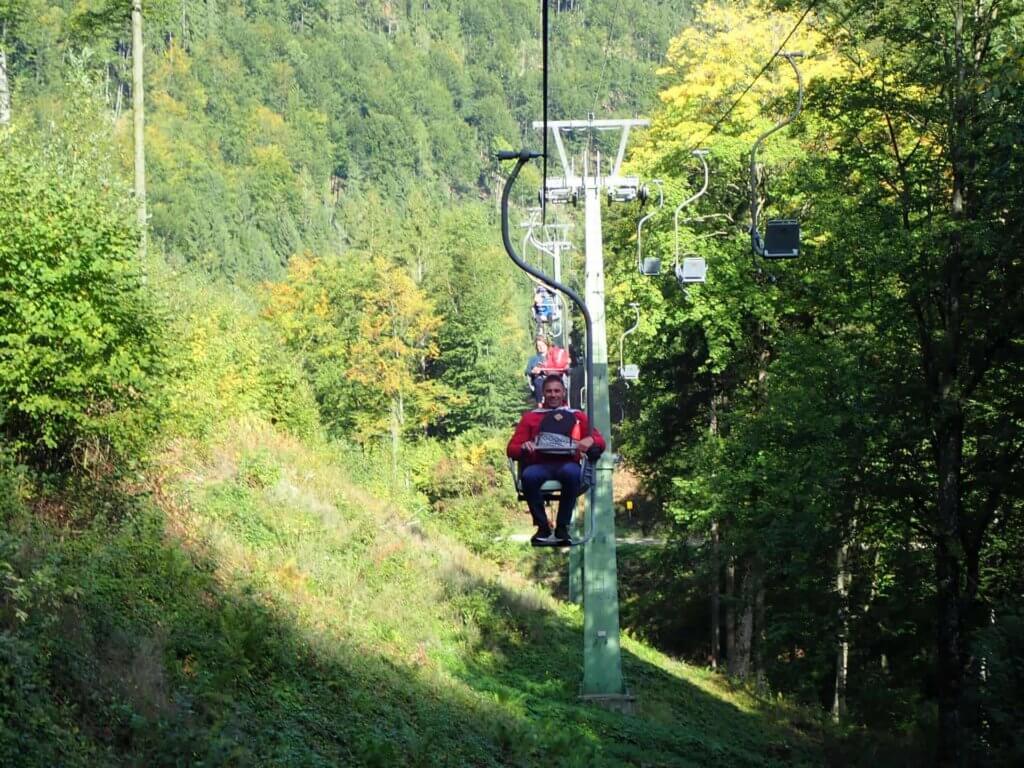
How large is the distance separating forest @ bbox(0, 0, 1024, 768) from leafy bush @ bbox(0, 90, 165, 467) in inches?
1.9

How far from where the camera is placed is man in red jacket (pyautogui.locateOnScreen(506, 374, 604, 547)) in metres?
13.0

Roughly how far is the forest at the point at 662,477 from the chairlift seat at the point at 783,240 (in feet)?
7.03

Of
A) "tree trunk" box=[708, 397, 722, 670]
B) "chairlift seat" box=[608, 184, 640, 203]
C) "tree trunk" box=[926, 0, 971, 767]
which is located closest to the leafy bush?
"tree trunk" box=[926, 0, 971, 767]

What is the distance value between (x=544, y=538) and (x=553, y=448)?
1.11 meters

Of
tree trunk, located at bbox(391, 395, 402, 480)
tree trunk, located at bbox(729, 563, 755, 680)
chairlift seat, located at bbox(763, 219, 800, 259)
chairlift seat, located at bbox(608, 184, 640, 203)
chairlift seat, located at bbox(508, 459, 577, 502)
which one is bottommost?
tree trunk, located at bbox(729, 563, 755, 680)

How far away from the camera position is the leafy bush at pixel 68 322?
45.4 feet

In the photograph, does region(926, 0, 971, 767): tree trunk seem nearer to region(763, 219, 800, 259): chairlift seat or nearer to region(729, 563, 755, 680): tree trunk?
region(763, 219, 800, 259): chairlift seat

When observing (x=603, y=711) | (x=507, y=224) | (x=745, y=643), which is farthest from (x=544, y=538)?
(x=745, y=643)

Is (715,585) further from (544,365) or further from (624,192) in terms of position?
(544,365)

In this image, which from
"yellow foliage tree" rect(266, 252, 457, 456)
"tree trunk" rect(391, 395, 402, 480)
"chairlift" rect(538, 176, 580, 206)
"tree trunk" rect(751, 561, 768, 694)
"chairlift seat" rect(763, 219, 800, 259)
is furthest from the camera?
"yellow foliage tree" rect(266, 252, 457, 456)

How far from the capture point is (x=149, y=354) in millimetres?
14992

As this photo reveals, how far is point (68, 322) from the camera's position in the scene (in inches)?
547

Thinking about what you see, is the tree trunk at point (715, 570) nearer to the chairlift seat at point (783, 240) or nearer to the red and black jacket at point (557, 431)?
the chairlift seat at point (783, 240)

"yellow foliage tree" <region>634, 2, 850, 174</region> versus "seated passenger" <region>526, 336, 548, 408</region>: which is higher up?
"yellow foliage tree" <region>634, 2, 850, 174</region>
